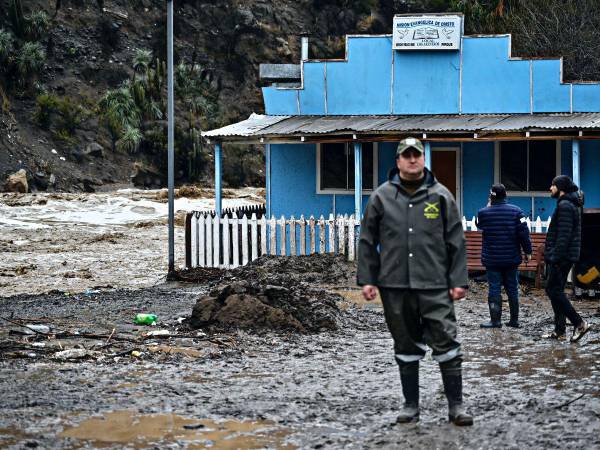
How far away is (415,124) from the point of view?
67.4 ft

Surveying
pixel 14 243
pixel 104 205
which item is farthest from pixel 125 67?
pixel 14 243

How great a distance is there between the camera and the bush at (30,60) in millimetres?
57844

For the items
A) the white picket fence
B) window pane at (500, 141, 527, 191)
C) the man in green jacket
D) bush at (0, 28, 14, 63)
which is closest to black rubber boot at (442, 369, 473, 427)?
the man in green jacket

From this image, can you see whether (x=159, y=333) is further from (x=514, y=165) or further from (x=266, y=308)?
(x=514, y=165)

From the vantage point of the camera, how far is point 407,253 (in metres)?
6.74

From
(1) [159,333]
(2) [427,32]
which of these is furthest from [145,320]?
(2) [427,32]

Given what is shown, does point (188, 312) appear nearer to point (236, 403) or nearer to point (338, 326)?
point (338, 326)

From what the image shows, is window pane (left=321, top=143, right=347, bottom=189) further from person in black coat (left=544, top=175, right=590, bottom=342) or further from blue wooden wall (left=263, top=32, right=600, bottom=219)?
person in black coat (left=544, top=175, right=590, bottom=342)

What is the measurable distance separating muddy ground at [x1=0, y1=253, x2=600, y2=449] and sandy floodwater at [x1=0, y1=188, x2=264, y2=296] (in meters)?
6.57

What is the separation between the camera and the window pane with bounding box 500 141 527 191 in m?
21.5

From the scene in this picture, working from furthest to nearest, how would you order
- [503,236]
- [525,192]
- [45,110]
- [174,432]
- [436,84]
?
[45,110], [436,84], [525,192], [503,236], [174,432]

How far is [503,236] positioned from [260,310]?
289cm

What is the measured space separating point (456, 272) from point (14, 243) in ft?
70.6

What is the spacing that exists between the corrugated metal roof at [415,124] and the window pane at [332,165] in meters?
0.69
